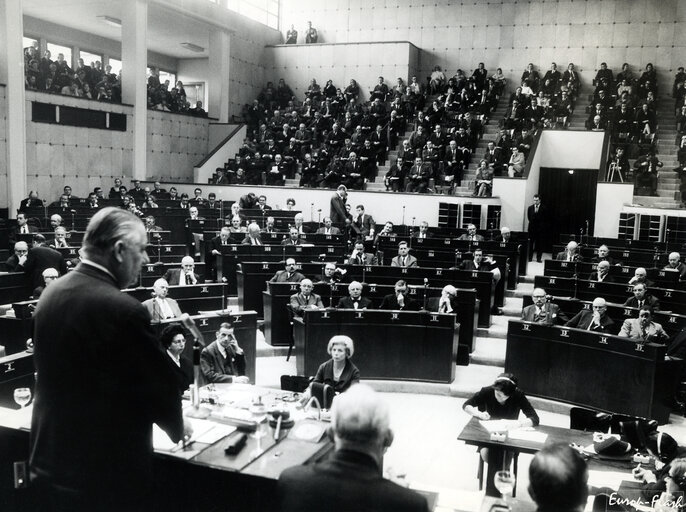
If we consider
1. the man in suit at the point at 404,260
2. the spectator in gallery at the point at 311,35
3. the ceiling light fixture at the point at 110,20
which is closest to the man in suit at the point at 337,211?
the man in suit at the point at 404,260

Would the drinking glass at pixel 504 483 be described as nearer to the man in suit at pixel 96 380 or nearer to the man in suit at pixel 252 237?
the man in suit at pixel 96 380

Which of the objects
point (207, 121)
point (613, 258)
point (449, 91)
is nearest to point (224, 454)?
point (613, 258)

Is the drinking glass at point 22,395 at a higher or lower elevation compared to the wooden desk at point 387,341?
higher

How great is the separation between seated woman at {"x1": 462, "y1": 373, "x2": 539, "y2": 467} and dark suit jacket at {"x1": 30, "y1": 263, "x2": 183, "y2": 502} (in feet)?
13.1

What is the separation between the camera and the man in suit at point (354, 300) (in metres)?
9.31

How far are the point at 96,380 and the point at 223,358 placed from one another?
4586mm

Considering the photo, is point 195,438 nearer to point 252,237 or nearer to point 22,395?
point 22,395

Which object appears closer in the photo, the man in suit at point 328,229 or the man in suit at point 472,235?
the man in suit at point 472,235

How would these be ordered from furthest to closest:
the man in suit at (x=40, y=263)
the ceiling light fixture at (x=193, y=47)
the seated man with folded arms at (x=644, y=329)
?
the ceiling light fixture at (x=193, y=47), the man in suit at (x=40, y=263), the seated man with folded arms at (x=644, y=329)

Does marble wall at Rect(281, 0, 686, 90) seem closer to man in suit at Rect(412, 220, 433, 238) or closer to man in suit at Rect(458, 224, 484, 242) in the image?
man in suit at Rect(412, 220, 433, 238)

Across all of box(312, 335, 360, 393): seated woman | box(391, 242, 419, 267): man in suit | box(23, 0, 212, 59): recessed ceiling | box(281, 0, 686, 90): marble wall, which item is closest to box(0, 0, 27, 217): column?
box(23, 0, 212, 59): recessed ceiling

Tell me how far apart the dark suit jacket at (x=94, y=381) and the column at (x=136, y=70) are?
19438 mm

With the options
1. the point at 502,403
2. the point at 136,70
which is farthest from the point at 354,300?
the point at 136,70

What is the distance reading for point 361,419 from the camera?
6.88ft
